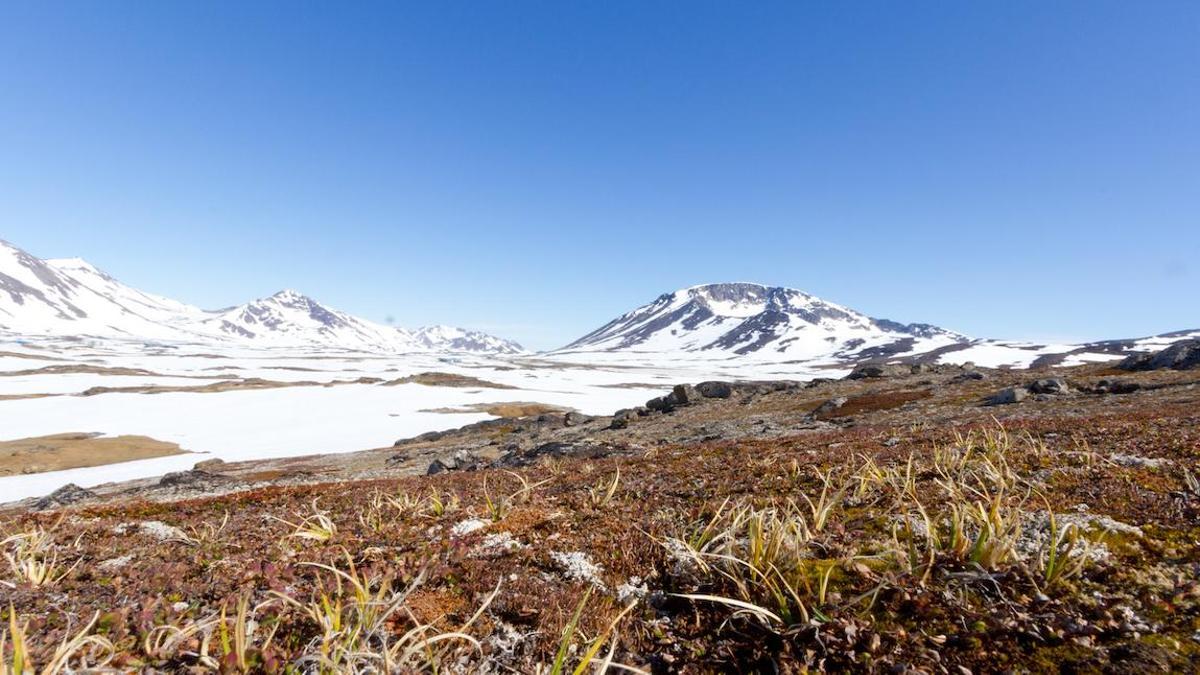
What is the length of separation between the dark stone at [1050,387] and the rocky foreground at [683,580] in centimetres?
2498

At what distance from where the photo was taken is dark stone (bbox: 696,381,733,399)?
56531mm

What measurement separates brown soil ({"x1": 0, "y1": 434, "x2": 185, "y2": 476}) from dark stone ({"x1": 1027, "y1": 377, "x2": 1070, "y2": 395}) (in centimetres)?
7546

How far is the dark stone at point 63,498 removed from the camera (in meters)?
25.7

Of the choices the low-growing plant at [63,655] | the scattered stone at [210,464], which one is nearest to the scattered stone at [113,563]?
the low-growing plant at [63,655]

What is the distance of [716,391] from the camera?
188 ft

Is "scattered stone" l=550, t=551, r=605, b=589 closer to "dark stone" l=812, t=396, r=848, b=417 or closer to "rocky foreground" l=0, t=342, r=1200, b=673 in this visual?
"rocky foreground" l=0, t=342, r=1200, b=673

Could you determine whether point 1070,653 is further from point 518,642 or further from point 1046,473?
point 1046,473

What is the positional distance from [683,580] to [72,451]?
74.8 metres

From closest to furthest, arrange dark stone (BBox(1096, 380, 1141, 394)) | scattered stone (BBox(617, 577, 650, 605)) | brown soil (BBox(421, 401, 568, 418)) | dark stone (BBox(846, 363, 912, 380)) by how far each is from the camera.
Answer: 1. scattered stone (BBox(617, 577, 650, 605))
2. dark stone (BBox(1096, 380, 1141, 394))
3. dark stone (BBox(846, 363, 912, 380))
4. brown soil (BBox(421, 401, 568, 418))

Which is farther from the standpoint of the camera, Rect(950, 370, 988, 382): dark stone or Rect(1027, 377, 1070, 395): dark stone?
Rect(950, 370, 988, 382): dark stone

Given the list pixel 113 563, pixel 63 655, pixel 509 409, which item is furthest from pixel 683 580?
pixel 509 409

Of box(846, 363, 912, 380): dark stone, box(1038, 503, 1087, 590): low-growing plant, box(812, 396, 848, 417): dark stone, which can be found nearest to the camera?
box(1038, 503, 1087, 590): low-growing plant

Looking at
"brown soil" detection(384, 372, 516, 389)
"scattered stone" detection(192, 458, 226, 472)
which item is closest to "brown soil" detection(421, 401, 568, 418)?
"brown soil" detection(384, 372, 516, 389)

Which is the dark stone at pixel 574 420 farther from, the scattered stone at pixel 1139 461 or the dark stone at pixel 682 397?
the scattered stone at pixel 1139 461
